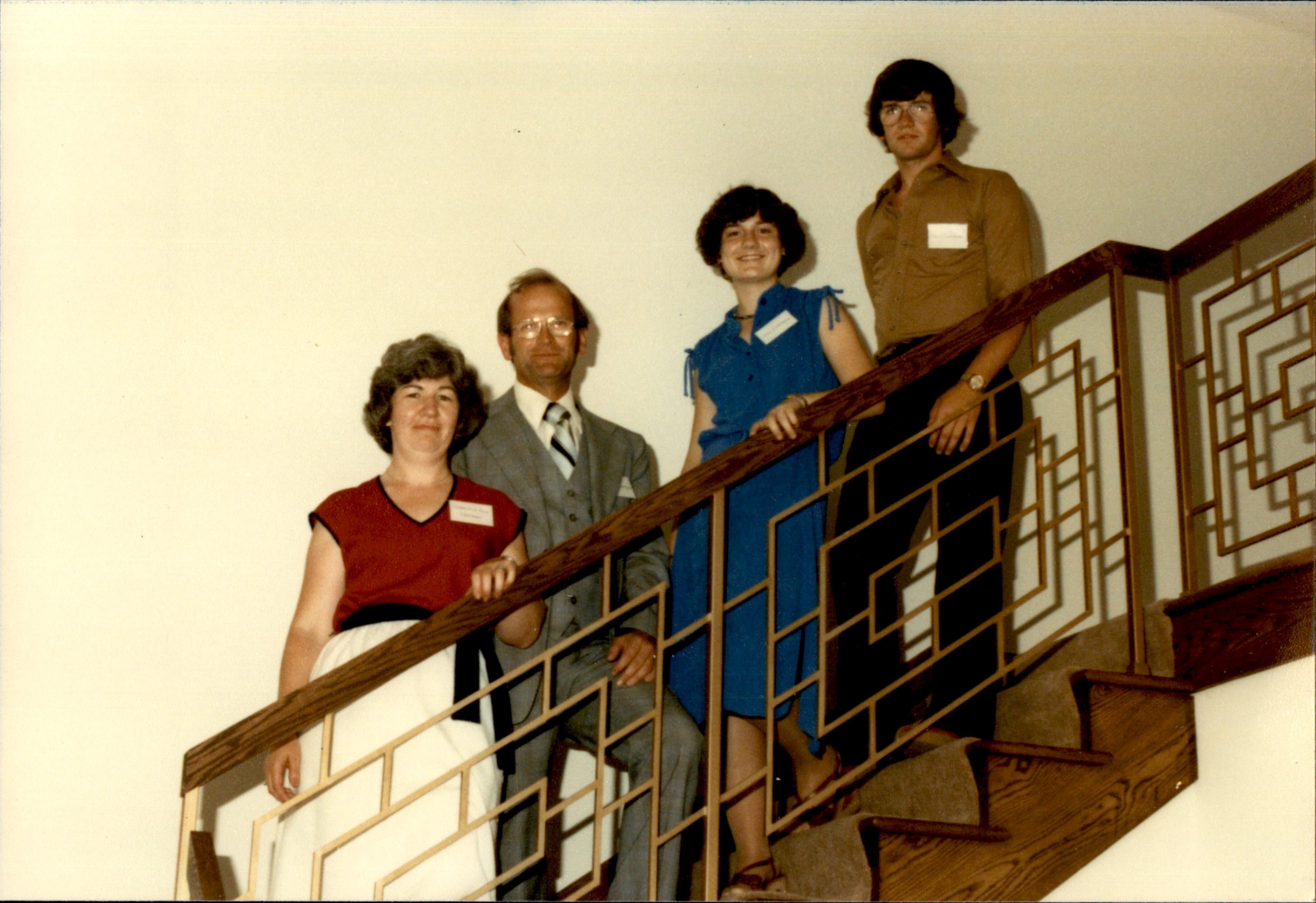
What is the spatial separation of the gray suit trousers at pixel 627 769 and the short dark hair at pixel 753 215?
40.7 inches

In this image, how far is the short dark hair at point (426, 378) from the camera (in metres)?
3.35

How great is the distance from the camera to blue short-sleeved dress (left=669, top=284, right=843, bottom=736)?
9.96 feet

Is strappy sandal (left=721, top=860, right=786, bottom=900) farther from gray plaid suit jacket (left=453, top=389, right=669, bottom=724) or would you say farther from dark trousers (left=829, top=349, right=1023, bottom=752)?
gray plaid suit jacket (left=453, top=389, right=669, bottom=724)

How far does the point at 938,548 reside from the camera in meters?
3.23

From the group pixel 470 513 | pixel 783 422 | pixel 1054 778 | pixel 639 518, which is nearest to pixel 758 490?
pixel 783 422

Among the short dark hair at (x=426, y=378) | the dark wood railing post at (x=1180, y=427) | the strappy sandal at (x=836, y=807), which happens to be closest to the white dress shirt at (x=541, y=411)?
the short dark hair at (x=426, y=378)

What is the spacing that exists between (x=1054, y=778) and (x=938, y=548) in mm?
591

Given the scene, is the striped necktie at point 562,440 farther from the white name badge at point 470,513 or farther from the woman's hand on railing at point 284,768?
the woman's hand on railing at point 284,768

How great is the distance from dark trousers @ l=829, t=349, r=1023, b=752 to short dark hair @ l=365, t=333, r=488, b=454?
0.89 meters

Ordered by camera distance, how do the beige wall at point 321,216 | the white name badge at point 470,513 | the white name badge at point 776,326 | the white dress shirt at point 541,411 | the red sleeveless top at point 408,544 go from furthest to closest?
the beige wall at point 321,216 < the white dress shirt at point 541,411 < the white name badge at point 776,326 < the white name badge at point 470,513 < the red sleeveless top at point 408,544

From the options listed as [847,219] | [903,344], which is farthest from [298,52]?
[903,344]

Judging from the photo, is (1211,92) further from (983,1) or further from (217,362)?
(217,362)

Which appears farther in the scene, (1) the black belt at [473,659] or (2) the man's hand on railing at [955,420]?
(2) the man's hand on railing at [955,420]

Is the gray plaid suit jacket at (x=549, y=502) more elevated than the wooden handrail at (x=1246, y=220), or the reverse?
the wooden handrail at (x=1246, y=220)
